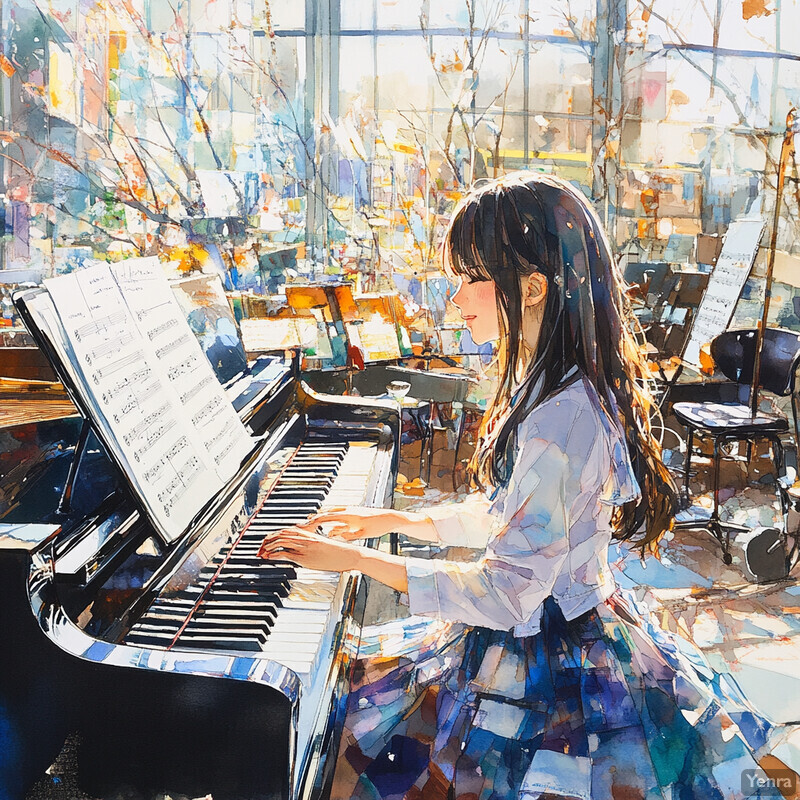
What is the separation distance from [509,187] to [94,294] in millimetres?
630

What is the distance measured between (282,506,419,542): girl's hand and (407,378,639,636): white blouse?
0.24 metres

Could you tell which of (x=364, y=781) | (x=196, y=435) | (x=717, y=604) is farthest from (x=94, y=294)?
(x=717, y=604)

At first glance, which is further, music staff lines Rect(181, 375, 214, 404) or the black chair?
the black chair

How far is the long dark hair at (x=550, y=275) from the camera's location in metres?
1.20

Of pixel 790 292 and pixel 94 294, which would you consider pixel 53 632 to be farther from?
pixel 790 292

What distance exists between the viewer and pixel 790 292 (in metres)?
3.61

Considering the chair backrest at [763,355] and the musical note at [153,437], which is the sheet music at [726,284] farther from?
the musical note at [153,437]

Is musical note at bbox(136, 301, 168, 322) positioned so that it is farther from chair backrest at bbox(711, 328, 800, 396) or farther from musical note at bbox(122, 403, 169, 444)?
chair backrest at bbox(711, 328, 800, 396)

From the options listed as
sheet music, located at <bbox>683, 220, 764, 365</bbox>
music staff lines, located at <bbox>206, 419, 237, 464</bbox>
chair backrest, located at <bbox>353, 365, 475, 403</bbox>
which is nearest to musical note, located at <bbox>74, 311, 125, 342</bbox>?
music staff lines, located at <bbox>206, 419, 237, 464</bbox>

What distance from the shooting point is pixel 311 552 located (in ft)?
3.80

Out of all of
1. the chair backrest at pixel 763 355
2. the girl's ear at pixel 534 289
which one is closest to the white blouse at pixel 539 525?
the girl's ear at pixel 534 289

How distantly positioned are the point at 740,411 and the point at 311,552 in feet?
8.22

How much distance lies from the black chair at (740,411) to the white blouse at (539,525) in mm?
1911

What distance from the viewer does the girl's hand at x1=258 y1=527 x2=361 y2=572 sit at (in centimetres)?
116
